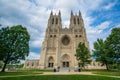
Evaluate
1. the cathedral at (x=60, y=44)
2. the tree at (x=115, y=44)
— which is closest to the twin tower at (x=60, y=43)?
the cathedral at (x=60, y=44)

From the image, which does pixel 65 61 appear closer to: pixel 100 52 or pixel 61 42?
pixel 61 42

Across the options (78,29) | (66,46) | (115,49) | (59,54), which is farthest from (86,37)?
(115,49)

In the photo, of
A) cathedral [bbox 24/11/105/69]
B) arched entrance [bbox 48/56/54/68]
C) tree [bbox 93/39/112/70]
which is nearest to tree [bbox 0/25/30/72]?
tree [bbox 93/39/112/70]

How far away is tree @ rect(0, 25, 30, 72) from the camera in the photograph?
102ft

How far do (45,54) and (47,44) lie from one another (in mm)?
5444

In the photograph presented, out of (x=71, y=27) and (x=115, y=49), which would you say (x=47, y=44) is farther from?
(x=115, y=49)

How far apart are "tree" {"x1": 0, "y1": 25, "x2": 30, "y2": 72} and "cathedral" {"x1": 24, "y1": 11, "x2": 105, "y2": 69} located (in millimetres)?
25376

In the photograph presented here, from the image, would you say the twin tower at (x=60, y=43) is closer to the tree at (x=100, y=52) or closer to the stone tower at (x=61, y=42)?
the stone tower at (x=61, y=42)

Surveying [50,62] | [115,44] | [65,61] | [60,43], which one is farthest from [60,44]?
[115,44]

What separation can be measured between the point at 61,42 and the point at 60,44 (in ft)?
5.10

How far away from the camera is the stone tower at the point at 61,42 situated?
192 ft

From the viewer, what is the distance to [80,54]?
38531mm

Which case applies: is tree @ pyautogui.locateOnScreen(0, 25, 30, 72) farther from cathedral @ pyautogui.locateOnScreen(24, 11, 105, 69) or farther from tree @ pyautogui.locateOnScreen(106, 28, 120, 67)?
cathedral @ pyautogui.locateOnScreen(24, 11, 105, 69)

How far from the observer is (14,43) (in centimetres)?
3198
